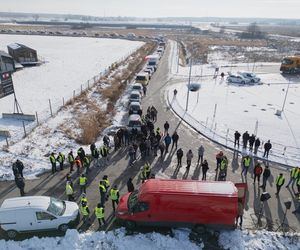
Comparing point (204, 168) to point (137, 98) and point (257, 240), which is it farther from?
point (137, 98)

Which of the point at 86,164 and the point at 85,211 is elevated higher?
the point at 85,211

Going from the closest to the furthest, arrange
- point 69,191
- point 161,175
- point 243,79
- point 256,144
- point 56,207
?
point 56,207 → point 69,191 → point 161,175 → point 256,144 → point 243,79

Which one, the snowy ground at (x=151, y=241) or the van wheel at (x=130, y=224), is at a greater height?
the van wheel at (x=130, y=224)

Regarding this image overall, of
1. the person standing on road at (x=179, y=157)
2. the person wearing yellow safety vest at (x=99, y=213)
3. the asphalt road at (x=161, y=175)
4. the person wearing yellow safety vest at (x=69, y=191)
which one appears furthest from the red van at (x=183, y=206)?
the person standing on road at (x=179, y=157)

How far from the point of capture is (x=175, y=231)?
488 inches

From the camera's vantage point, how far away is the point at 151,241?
11875 mm

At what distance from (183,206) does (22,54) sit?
43.4m

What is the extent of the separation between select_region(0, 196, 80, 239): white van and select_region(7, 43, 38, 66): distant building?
130ft

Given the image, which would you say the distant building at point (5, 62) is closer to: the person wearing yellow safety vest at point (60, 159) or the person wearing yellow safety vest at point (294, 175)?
the person wearing yellow safety vest at point (60, 159)

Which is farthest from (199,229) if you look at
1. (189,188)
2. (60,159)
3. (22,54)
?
(22,54)

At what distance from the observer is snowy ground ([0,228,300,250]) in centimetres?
1160

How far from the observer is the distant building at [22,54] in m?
45.9

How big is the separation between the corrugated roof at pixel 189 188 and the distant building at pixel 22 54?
41502 millimetres

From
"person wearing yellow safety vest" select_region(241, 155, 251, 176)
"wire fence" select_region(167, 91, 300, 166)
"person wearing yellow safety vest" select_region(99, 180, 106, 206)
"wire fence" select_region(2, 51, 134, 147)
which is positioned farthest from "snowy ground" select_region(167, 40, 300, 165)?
"person wearing yellow safety vest" select_region(99, 180, 106, 206)
